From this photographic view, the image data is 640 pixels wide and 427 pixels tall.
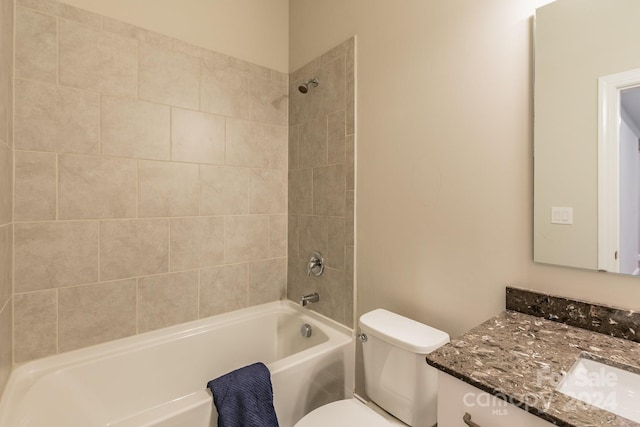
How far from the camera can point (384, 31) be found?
157cm

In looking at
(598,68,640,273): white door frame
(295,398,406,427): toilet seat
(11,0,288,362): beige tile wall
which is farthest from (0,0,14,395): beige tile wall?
(598,68,640,273): white door frame

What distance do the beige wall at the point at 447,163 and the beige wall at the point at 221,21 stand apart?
2.04 feet

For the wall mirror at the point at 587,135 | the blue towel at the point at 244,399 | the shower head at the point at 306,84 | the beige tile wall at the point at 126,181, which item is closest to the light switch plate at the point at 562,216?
the wall mirror at the point at 587,135

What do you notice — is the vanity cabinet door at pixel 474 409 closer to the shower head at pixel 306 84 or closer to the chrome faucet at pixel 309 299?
the chrome faucet at pixel 309 299

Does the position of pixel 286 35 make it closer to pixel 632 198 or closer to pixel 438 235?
pixel 438 235

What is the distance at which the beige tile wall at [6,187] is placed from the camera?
118 centimetres

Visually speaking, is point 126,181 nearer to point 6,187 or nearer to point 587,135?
point 6,187

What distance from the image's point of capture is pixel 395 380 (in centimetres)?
122

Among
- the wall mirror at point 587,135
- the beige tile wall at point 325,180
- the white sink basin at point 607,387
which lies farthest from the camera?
the beige tile wall at point 325,180

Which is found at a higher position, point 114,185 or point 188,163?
point 188,163

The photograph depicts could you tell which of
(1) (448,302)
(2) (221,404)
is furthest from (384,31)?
(2) (221,404)

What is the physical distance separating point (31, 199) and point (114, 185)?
0.33 meters

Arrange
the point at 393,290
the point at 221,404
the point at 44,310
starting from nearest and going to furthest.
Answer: the point at 221,404, the point at 44,310, the point at 393,290

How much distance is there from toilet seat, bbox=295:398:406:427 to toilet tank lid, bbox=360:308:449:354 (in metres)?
0.30
